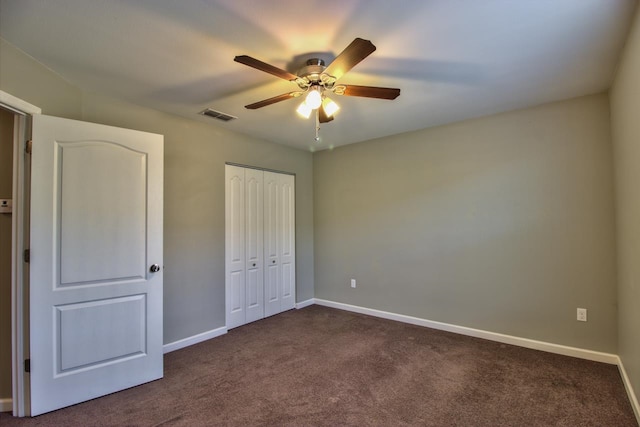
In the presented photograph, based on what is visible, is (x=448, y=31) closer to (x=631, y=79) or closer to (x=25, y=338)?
(x=631, y=79)

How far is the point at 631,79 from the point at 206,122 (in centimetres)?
374

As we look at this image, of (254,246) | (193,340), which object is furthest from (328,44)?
(193,340)

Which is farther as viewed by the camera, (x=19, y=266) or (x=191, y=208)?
(x=191, y=208)

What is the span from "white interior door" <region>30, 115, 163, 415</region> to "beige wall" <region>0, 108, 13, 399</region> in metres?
0.24

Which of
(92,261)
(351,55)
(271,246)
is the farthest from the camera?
(271,246)

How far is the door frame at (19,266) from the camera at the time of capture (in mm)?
2098

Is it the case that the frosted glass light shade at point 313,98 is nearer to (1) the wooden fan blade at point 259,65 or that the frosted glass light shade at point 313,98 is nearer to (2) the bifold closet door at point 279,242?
(1) the wooden fan blade at point 259,65

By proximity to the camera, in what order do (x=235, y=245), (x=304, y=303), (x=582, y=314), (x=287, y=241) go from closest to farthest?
(x=582, y=314) < (x=235, y=245) < (x=287, y=241) < (x=304, y=303)

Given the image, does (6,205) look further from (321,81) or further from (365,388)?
(365,388)

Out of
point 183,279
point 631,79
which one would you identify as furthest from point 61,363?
point 631,79

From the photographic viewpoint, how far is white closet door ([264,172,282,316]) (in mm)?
4281

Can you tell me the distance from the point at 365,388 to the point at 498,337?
180cm

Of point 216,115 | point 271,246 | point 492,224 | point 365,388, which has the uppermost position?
point 216,115

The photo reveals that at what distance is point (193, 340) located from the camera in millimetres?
3336
